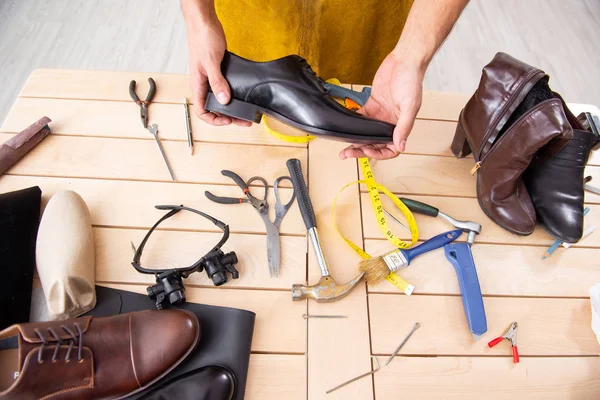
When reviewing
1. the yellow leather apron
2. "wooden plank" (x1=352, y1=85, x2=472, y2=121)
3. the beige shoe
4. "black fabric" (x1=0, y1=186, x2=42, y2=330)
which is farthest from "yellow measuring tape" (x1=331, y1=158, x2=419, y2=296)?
"black fabric" (x1=0, y1=186, x2=42, y2=330)

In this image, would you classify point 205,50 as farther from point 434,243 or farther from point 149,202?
point 434,243

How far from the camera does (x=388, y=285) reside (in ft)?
3.26

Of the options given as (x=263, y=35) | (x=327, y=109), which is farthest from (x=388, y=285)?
(x=263, y=35)

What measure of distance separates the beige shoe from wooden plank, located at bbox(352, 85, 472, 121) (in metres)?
0.95

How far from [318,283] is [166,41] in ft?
6.53

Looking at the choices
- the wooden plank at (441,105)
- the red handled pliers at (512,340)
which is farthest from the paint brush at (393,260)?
the wooden plank at (441,105)

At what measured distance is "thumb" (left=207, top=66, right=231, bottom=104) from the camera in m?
0.98

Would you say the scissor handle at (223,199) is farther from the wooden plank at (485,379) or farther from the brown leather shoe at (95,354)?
the wooden plank at (485,379)

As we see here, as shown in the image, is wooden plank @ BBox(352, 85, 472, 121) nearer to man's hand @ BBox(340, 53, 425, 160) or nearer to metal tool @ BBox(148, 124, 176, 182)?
man's hand @ BBox(340, 53, 425, 160)

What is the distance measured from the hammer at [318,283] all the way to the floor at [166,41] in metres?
1.48

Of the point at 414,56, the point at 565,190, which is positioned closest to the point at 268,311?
the point at 414,56

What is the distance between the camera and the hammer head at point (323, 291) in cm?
93

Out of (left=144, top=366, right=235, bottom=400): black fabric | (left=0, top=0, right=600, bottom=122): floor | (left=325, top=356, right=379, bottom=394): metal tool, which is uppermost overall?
(left=0, top=0, right=600, bottom=122): floor

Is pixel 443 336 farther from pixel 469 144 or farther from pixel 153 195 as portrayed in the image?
pixel 153 195
